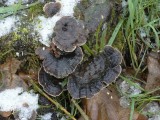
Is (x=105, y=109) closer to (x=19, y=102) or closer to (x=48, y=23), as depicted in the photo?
(x=19, y=102)

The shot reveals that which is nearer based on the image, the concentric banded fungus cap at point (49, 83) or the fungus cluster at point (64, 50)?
the fungus cluster at point (64, 50)

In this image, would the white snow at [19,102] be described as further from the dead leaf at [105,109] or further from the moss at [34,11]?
the moss at [34,11]

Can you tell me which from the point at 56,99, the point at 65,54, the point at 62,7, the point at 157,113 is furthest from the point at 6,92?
the point at 157,113

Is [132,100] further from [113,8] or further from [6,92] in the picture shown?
[6,92]

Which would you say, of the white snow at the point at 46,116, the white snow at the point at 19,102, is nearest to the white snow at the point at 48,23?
the white snow at the point at 19,102

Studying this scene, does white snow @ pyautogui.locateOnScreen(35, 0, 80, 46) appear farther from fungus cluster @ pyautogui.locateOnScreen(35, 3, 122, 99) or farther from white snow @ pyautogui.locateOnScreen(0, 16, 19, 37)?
white snow @ pyautogui.locateOnScreen(0, 16, 19, 37)

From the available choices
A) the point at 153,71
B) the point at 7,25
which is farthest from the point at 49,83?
the point at 153,71

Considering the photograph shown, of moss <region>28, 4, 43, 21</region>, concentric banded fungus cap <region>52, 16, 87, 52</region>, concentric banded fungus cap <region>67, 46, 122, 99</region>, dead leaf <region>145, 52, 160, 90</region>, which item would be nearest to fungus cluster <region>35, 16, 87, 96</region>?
concentric banded fungus cap <region>52, 16, 87, 52</region>
